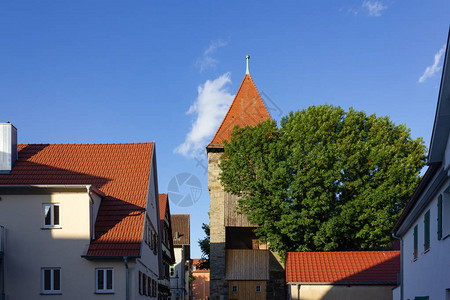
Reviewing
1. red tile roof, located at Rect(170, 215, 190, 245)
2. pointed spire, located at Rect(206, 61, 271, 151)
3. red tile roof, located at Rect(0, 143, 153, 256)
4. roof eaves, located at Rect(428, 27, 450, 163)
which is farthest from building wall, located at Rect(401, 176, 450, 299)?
red tile roof, located at Rect(170, 215, 190, 245)

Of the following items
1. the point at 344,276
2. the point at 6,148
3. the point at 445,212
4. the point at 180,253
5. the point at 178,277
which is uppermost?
the point at 6,148

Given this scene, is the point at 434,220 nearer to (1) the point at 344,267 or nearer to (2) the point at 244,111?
(1) the point at 344,267

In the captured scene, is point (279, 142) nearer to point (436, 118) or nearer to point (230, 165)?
point (230, 165)

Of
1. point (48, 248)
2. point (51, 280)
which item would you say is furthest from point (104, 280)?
point (48, 248)

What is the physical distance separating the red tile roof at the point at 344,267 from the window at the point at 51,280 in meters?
12.2

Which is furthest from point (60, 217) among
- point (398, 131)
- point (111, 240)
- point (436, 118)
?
point (398, 131)

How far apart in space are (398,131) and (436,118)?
27325 millimetres

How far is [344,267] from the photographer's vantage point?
29531mm

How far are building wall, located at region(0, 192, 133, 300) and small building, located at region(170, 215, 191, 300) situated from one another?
2779cm

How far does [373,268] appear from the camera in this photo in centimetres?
2938

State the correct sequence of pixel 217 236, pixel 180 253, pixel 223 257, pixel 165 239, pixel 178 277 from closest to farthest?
1. pixel 223 257
2. pixel 217 236
3. pixel 165 239
4. pixel 178 277
5. pixel 180 253

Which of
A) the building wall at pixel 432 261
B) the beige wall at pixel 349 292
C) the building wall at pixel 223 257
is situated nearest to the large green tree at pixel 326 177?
the building wall at pixel 223 257

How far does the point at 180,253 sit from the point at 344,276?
101 ft

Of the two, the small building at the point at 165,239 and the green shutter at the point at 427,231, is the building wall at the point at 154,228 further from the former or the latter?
the green shutter at the point at 427,231
